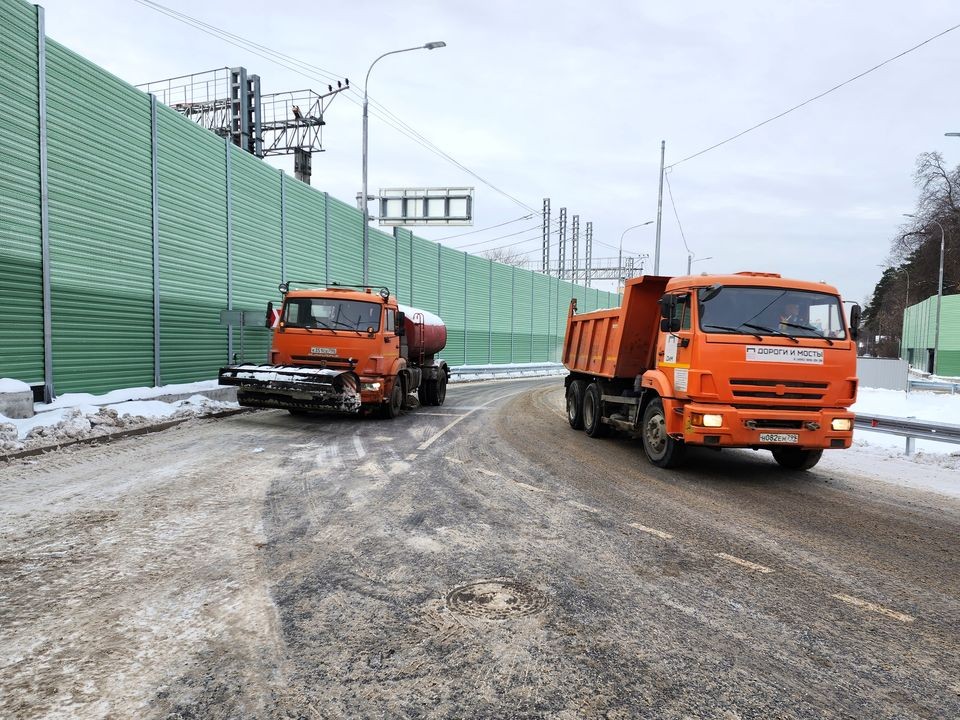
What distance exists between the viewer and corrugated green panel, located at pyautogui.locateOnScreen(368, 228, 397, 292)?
28.2 meters

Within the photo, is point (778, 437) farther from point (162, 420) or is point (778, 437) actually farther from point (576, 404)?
point (162, 420)

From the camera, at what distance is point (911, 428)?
392 inches

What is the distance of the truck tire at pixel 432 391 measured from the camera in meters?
17.5

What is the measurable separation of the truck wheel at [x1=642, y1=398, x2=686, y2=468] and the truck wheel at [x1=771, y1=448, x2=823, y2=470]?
59.3 inches

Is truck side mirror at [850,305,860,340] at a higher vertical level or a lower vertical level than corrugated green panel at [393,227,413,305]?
lower

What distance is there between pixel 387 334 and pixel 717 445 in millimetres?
7861

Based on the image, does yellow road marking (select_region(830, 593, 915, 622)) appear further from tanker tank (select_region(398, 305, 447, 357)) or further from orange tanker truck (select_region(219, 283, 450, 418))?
tanker tank (select_region(398, 305, 447, 357))

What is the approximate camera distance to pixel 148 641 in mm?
3277

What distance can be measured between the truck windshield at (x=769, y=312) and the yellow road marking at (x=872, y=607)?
430 cm

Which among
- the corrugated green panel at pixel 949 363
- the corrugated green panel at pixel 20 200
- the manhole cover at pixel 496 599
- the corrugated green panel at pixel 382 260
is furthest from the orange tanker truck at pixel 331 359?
the corrugated green panel at pixel 949 363

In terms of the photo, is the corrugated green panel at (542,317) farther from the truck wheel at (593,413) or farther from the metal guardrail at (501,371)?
the truck wheel at (593,413)

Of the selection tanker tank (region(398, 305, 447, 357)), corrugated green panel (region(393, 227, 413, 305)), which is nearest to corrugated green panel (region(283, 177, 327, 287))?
tanker tank (region(398, 305, 447, 357))

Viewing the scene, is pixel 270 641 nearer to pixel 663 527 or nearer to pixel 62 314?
pixel 663 527

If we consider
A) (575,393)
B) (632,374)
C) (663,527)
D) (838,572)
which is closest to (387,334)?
(575,393)
